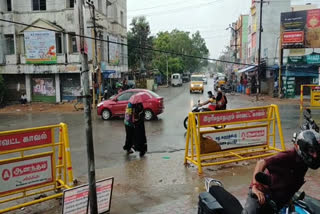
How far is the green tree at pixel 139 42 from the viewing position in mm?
52128

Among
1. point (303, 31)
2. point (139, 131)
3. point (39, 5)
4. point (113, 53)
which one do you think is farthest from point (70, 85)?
point (139, 131)

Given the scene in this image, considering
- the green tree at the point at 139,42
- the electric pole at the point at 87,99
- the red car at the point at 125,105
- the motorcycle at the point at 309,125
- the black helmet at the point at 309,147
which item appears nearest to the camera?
the black helmet at the point at 309,147

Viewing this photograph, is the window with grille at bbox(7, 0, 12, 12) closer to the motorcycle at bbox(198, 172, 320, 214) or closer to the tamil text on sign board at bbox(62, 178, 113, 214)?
the tamil text on sign board at bbox(62, 178, 113, 214)

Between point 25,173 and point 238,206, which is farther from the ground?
point 238,206

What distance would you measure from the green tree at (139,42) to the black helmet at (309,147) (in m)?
48.4

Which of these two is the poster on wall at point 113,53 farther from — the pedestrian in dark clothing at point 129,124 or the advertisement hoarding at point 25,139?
the advertisement hoarding at point 25,139

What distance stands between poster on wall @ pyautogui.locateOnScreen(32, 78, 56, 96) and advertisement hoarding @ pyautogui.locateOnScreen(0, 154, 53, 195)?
24.0m

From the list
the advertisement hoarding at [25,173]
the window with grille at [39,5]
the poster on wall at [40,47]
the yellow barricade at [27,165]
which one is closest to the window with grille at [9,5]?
the window with grille at [39,5]

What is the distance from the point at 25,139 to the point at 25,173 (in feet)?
1.84

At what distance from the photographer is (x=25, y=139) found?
5363 millimetres

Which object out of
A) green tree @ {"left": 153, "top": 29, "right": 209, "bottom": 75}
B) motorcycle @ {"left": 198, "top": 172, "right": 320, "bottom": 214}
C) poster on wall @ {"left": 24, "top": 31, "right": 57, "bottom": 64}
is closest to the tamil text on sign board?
motorcycle @ {"left": 198, "top": 172, "right": 320, "bottom": 214}

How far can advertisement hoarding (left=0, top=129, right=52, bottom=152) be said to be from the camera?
5137 millimetres

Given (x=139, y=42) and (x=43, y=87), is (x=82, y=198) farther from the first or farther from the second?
(x=139, y=42)

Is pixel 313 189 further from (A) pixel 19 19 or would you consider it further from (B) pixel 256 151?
(A) pixel 19 19
